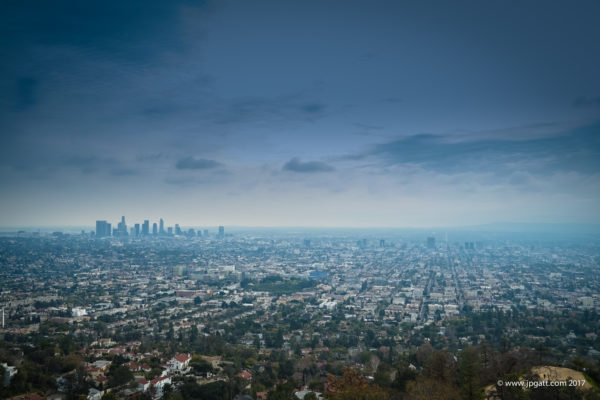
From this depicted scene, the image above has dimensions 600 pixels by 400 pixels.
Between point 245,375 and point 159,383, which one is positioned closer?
point 159,383

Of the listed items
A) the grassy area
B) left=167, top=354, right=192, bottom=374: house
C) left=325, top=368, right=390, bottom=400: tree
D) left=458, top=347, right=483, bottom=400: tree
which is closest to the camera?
left=325, top=368, right=390, bottom=400: tree

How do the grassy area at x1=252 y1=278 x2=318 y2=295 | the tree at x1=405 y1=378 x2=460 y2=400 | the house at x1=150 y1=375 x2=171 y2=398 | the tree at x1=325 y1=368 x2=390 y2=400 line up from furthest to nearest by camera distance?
the grassy area at x1=252 y1=278 x2=318 y2=295, the house at x1=150 y1=375 x2=171 y2=398, the tree at x1=405 y1=378 x2=460 y2=400, the tree at x1=325 y1=368 x2=390 y2=400

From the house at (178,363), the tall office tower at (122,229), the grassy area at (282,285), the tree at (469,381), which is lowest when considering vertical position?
the grassy area at (282,285)

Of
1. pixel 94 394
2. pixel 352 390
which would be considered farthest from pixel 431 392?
pixel 94 394

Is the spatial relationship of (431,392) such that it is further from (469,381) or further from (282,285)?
(282,285)

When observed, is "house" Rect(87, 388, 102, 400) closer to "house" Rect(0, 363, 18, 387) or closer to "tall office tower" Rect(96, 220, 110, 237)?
"house" Rect(0, 363, 18, 387)

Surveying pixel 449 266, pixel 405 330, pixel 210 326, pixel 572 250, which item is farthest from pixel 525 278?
pixel 210 326

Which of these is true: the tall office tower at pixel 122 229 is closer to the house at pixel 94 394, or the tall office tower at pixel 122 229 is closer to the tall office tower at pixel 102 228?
the tall office tower at pixel 102 228

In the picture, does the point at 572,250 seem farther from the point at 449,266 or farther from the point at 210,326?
the point at 210,326

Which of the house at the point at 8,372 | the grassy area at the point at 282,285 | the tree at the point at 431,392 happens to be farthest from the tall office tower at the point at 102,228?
the tree at the point at 431,392

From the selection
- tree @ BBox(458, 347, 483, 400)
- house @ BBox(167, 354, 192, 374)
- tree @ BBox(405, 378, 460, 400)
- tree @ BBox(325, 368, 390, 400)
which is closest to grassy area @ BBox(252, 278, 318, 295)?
house @ BBox(167, 354, 192, 374)

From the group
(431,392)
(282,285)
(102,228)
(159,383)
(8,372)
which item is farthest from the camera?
(102,228)
